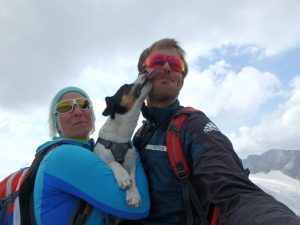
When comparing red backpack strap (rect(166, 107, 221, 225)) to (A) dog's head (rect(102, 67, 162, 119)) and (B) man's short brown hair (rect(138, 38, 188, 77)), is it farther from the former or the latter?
(B) man's short brown hair (rect(138, 38, 188, 77))

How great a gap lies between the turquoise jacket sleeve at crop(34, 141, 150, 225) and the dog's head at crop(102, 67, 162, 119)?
142cm

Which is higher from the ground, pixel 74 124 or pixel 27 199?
pixel 74 124

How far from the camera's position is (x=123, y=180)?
4.92 meters

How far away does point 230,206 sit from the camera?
336 cm

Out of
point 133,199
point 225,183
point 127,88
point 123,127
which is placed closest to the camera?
point 225,183

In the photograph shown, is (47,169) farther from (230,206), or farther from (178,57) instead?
(178,57)

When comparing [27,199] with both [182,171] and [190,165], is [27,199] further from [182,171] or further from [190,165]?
[190,165]

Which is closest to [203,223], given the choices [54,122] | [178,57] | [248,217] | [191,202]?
[191,202]

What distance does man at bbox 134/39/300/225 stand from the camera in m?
3.18

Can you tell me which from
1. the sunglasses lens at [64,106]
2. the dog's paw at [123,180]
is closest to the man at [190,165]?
the dog's paw at [123,180]

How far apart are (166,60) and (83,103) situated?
5.63 ft

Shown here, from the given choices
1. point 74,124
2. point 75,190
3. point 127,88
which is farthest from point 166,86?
point 75,190

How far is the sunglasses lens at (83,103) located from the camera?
599 cm

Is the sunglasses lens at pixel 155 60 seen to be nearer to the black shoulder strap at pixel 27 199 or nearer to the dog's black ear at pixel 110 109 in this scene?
the dog's black ear at pixel 110 109
